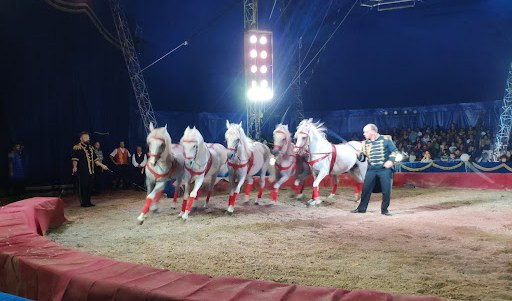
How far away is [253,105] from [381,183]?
9.11m

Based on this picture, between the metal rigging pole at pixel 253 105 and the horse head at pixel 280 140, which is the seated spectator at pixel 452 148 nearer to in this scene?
the metal rigging pole at pixel 253 105

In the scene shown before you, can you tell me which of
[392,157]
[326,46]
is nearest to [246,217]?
[392,157]

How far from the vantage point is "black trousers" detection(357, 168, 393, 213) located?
8258 millimetres

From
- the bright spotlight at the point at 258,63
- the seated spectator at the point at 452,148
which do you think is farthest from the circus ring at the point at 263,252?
the seated spectator at the point at 452,148

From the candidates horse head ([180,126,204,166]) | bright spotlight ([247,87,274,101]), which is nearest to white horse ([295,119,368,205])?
horse head ([180,126,204,166])

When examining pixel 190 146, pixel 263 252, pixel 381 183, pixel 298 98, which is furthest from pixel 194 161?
pixel 298 98

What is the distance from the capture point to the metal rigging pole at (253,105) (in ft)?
49.9

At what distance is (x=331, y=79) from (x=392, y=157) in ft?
67.5

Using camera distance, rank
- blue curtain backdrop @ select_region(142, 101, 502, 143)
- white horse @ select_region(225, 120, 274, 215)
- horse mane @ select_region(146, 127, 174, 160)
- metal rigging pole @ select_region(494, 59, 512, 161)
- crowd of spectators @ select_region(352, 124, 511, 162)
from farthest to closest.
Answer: blue curtain backdrop @ select_region(142, 101, 502, 143), crowd of spectators @ select_region(352, 124, 511, 162), metal rigging pole @ select_region(494, 59, 512, 161), white horse @ select_region(225, 120, 274, 215), horse mane @ select_region(146, 127, 174, 160)

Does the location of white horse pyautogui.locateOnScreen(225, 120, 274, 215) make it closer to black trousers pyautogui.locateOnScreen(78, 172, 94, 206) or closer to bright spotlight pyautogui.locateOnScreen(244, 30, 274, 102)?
black trousers pyautogui.locateOnScreen(78, 172, 94, 206)

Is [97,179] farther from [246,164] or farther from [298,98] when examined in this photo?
[298,98]

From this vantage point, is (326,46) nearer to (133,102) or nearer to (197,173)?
(133,102)

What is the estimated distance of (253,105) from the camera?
16516 millimetres

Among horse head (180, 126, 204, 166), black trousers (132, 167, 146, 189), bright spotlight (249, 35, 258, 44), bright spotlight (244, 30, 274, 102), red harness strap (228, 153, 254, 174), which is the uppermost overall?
bright spotlight (249, 35, 258, 44)
